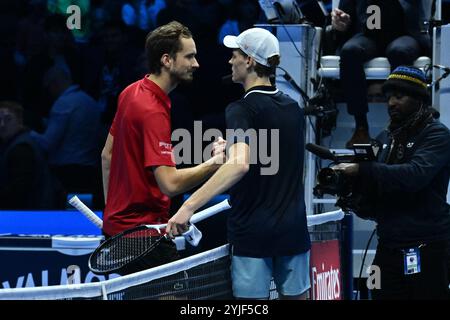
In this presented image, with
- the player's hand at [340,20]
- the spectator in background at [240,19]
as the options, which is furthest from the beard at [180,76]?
the spectator in background at [240,19]

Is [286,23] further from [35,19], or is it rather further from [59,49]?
[35,19]

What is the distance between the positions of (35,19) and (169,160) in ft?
22.2

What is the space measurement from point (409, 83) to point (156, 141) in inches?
57.8

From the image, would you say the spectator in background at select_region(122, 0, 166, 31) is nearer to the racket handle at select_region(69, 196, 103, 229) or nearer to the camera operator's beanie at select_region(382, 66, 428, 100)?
the camera operator's beanie at select_region(382, 66, 428, 100)

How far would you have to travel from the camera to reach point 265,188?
15.8 feet

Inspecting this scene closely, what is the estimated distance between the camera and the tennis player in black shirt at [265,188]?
4.79 m

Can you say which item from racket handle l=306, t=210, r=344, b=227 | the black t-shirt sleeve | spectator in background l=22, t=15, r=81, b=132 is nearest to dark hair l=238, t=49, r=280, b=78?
the black t-shirt sleeve

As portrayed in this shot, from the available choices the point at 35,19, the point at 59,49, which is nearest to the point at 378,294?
the point at 59,49

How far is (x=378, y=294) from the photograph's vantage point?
551 centimetres

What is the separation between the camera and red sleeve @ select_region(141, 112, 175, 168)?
472 centimetres

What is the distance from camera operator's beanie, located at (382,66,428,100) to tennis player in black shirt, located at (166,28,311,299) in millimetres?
736

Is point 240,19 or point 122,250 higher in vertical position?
point 240,19

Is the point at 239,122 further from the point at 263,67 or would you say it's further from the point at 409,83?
the point at 409,83

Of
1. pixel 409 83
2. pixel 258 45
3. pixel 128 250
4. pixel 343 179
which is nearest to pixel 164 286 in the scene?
pixel 128 250
